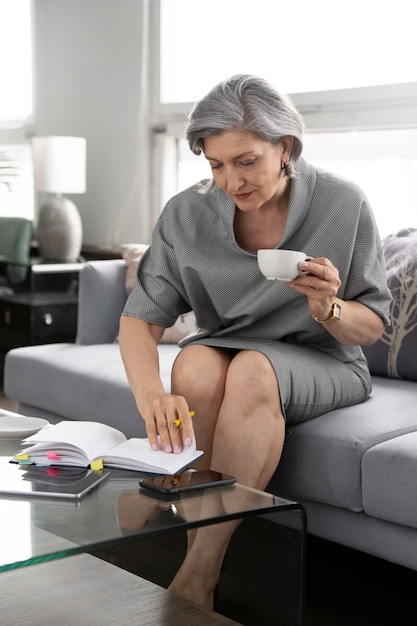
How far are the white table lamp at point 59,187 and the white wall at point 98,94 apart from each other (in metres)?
0.20

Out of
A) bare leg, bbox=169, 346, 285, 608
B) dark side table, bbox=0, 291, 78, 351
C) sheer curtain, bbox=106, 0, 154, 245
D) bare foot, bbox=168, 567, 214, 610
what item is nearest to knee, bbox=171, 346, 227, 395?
bare leg, bbox=169, 346, 285, 608

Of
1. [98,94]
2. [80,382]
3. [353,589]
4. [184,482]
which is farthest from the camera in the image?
[98,94]

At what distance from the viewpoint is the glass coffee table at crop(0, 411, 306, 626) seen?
1356 mm

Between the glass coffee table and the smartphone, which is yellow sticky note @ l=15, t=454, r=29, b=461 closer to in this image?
the glass coffee table

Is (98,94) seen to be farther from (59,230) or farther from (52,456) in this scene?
(52,456)

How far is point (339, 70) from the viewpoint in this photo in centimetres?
359

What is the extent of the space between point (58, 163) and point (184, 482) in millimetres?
2955

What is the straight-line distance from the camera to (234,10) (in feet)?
13.1

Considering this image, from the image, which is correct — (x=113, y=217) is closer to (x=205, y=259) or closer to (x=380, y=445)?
(x=205, y=259)

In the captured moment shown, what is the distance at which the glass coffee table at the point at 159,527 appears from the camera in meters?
1.36

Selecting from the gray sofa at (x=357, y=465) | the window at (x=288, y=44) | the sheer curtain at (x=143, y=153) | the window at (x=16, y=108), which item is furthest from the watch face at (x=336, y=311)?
the window at (x=16, y=108)

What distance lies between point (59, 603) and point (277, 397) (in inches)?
24.2

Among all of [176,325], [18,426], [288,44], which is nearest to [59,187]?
[288,44]

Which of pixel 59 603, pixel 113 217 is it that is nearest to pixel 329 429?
pixel 59 603
